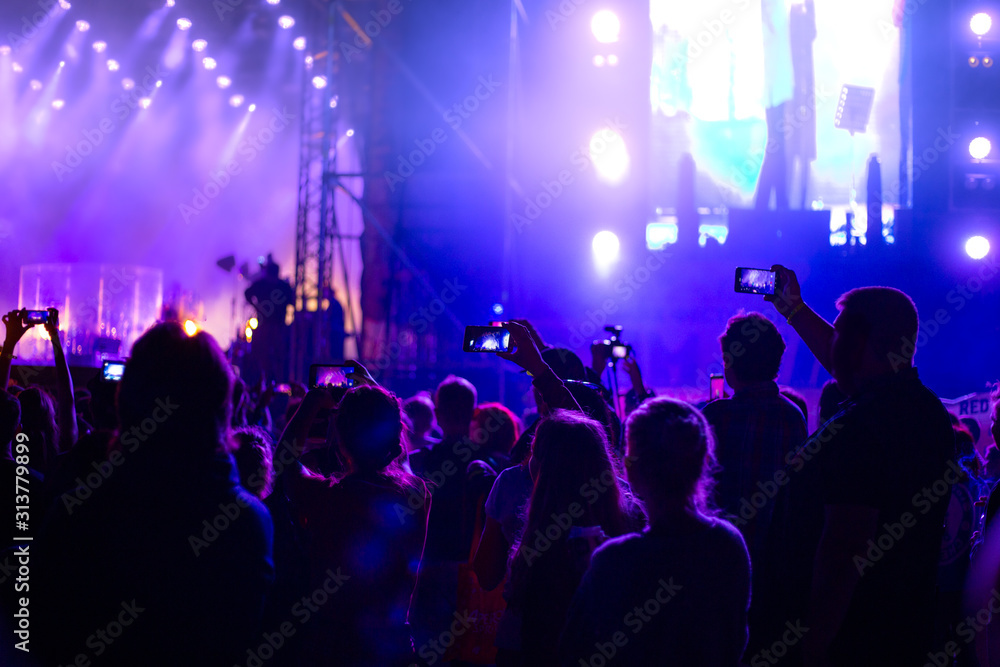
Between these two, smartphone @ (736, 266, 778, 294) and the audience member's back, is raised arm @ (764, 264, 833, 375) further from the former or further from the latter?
the audience member's back

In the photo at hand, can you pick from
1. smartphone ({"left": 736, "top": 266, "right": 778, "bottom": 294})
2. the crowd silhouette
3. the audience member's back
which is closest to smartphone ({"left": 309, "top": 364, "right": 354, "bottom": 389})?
the crowd silhouette

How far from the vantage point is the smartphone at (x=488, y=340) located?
9.29 feet

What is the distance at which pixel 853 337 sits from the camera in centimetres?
210

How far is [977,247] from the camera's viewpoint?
46.1 ft

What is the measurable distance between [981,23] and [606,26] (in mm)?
7022

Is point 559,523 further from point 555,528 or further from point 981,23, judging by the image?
point 981,23

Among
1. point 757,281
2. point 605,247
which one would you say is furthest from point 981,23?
point 757,281

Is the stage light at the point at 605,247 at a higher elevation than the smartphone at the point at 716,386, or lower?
higher

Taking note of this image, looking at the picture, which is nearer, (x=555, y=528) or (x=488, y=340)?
(x=555, y=528)

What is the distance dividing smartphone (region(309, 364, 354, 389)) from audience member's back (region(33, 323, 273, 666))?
1438 mm

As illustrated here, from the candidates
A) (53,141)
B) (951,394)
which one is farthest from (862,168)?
(53,141)

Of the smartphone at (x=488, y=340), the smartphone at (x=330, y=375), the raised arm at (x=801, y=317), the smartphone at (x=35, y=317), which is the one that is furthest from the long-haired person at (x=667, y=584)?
the smartphone at (x=35, y=317)

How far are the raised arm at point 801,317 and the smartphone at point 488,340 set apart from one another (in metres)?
0.95

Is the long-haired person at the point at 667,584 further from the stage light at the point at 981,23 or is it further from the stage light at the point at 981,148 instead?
the stage light at the point at 981,23
